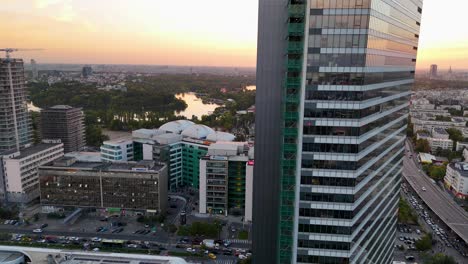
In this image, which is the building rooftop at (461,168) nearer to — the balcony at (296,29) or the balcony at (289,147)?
the balcony at (289,147)

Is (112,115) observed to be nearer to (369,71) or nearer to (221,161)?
(221,161)

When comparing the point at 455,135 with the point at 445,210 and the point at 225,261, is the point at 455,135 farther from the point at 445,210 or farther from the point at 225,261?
the point at 225,261

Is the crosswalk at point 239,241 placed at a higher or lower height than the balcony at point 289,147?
lower

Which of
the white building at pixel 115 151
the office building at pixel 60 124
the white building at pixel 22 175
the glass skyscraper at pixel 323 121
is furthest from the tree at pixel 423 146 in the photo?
the white building at pixel 22 175

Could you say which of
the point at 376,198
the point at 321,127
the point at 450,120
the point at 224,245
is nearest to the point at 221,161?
the point at 224,245

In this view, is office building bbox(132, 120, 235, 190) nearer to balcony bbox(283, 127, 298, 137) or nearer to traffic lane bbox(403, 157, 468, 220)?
balcony bbox(283, 127, 298, 137)

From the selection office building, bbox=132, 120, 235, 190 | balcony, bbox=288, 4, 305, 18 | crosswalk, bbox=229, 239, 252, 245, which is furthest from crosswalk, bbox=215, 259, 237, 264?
balcony, bbox=288, 4, 305, 18

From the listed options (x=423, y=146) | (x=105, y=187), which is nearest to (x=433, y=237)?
(x=105, y=187)
